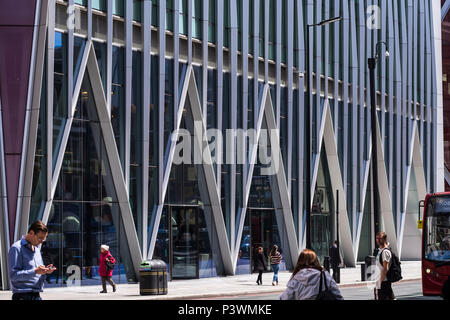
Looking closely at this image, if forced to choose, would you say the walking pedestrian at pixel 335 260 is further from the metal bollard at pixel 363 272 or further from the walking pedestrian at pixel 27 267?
the walking pedestrian at pixel 27 267

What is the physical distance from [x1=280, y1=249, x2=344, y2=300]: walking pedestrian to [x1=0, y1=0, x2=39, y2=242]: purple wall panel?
68.6ft

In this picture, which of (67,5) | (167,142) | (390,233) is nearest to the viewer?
(67,5)

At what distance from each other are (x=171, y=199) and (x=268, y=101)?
28.6ft

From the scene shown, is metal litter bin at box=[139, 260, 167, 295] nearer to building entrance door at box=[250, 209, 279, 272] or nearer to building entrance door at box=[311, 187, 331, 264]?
building entrance door at box=[250, 209, 279, 272]

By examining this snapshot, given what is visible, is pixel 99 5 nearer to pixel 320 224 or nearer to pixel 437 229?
pixel 437 229

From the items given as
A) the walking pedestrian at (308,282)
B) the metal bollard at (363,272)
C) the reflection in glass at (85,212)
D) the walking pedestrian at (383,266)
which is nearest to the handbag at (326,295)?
the walking pedestrian at (308,282)

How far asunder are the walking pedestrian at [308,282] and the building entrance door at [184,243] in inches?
1064

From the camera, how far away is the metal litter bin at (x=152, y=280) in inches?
1079

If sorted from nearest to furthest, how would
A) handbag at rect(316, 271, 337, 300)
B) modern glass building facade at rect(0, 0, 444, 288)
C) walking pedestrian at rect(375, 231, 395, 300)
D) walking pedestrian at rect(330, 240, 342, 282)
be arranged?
handbag at rect(316, 271, 337, 300)
walking pedestrian at rect(375, 231, 395, 300)
modern glass building facade at rect(0, 0, 444, 288)
walking pedestrian at rect(330, 240, 342, 282)

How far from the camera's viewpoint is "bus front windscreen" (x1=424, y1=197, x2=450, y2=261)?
2380 centimetres

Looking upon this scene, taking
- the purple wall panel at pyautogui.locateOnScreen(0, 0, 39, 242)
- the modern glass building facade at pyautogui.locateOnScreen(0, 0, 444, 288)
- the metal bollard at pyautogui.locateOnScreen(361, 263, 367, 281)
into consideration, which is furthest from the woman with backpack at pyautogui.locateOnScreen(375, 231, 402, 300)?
the metal bollard at pyautogui.locateOnScreen(361, 263, 367, 281)

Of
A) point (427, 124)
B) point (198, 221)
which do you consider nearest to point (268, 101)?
point (198, 221)
